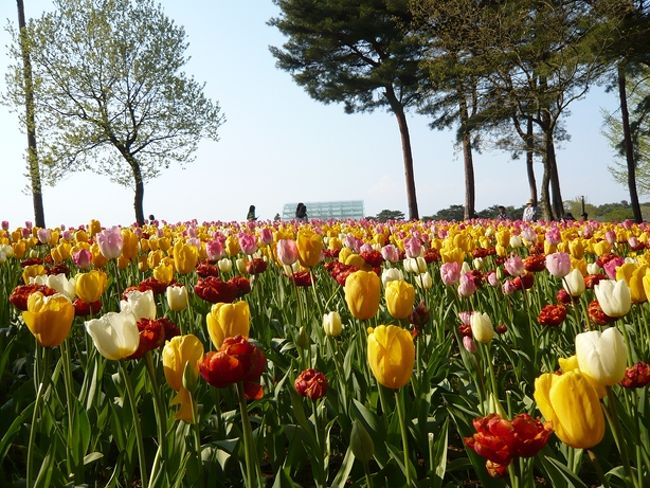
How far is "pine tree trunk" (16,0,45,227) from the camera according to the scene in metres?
19.2

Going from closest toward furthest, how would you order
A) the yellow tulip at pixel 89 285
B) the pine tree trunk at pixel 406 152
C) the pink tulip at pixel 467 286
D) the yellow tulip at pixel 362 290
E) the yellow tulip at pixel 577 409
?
the yellow tulip at pixel 577 409 → the yellow tulip at pixel 362 290 → the yellow tulip at pixel 89 285 → the pink tulip at pixel 467 286 → the pine tree trunk at pixel 406 152

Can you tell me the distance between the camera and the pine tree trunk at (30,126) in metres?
19.2

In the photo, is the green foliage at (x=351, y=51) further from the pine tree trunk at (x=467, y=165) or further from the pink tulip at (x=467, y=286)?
the pink tulip at (x=467, y=286)

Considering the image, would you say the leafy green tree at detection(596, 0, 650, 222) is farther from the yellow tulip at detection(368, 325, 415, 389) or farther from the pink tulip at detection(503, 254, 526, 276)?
the yellow tulip at detection(368, 325, 415, 389)

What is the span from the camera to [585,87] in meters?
15.2

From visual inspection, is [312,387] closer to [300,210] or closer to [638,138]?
[300,210]

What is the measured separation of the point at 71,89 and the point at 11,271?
18.6 m

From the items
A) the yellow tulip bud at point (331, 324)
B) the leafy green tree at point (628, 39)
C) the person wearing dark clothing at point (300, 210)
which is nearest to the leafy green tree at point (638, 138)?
the leafy green tree at point (628, 39)

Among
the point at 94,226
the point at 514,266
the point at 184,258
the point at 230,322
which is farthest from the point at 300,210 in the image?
the point at 230,322

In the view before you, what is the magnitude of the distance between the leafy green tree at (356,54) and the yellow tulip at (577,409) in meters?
21.7

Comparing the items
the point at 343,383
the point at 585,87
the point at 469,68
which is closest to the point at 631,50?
the point at 585,87

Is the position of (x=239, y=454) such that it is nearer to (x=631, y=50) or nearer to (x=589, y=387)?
(x=589, y=387)

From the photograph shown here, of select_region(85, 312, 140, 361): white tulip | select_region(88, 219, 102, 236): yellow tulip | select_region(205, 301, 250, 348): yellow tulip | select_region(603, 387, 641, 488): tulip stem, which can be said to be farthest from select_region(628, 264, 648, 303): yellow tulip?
select_region(88, 219, 102, 236): yellow tulip

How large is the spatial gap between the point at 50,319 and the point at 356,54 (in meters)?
23.8
